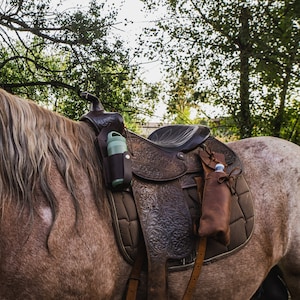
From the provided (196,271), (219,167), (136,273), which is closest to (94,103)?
(219,167)

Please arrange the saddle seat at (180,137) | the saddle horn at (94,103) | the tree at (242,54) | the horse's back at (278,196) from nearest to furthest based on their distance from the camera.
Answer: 1. the saddle horn at (94,103)
2. the saddle seat at (180,137)
3. the horse's back at (278,196)
4. the tree at (242,54)

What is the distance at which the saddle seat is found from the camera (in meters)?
2.16

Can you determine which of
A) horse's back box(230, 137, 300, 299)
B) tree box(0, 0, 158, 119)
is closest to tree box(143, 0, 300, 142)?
tree box(0, 0, 158, 119)

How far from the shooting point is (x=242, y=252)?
7.02 ft

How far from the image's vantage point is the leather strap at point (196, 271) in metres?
1.94

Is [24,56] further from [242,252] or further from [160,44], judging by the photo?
[242,252]

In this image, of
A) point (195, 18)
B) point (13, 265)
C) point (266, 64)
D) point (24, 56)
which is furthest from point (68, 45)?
point (13, 265)

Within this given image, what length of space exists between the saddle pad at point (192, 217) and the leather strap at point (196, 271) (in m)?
0.02

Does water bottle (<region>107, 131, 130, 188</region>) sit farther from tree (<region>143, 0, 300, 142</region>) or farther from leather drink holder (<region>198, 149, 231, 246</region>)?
tree (<region>143, 0, 300, 142</region>)

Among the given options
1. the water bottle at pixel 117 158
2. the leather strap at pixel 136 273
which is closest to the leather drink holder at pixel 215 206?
the leather strap at pixel 136 273

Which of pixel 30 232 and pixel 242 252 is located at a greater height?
pixel 30 232

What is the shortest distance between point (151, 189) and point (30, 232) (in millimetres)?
592

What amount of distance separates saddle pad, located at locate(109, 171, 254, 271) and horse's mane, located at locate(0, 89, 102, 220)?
14cm

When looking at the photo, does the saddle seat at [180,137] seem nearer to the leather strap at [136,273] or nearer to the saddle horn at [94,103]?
the saddle horn at [94,103]
